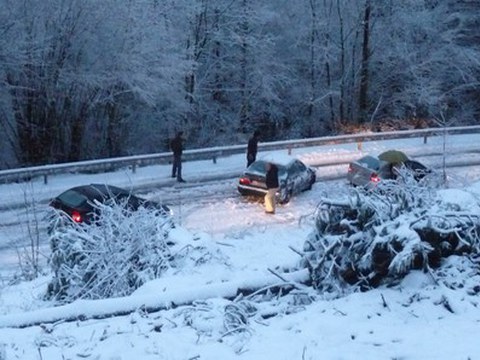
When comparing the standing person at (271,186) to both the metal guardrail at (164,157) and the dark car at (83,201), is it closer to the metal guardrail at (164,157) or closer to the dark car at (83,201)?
the dark car at (83,201)

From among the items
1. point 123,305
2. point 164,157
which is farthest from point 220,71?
point 123,305

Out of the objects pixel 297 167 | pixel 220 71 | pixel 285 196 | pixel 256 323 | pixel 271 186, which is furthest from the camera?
pixel 220 71

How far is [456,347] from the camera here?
23.4ft

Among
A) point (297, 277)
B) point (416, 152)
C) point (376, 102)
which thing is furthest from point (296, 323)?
point (376, 102)

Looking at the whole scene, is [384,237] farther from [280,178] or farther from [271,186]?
[280,178]

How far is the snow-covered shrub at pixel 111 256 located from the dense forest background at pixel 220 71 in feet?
48.3

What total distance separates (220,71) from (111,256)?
24263mm

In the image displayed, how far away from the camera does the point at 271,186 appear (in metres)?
19.3

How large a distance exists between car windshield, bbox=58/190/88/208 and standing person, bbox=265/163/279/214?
18.0ft

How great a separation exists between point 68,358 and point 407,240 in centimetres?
419

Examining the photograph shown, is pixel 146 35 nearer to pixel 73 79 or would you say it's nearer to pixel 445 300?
pixel 73 79

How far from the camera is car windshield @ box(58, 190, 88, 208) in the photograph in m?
15.9

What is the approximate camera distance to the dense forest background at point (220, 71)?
25609 mm

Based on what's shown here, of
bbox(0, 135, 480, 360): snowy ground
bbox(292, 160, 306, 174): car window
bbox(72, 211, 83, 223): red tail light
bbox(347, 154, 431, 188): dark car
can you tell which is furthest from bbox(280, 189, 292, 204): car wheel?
bbox(0, 135, 480, 360): snowy ground
